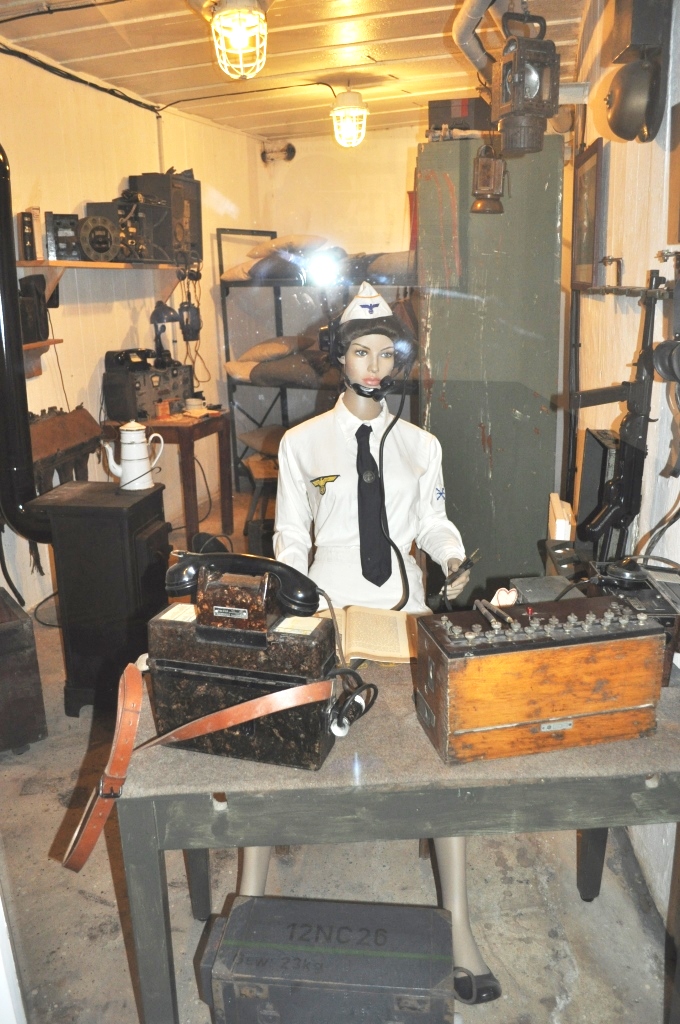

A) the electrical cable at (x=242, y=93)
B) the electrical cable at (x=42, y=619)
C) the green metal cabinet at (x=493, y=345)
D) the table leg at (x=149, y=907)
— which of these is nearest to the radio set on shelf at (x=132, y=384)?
the electrical cable at (x=42, y=619)

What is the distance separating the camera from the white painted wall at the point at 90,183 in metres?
4.15

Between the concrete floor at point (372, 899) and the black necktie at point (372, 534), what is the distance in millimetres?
877

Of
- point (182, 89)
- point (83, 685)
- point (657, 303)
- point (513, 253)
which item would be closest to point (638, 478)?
point (657, 303)

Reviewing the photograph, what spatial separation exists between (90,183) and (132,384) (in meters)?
1.18

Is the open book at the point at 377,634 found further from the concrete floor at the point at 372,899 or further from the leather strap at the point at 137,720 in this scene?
the concrete floor at the point at 372,899

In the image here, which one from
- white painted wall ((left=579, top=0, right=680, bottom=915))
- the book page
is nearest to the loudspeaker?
white painted wall ((left=579, top=0, right=680, bottom=915))

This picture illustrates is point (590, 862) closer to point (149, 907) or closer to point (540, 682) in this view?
point (540, 682)

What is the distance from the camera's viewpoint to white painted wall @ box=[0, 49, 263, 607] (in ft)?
13.6

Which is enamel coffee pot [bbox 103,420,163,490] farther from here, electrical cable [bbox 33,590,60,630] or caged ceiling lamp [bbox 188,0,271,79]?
caged ceiling lamp [bbox 188,0,271,79]

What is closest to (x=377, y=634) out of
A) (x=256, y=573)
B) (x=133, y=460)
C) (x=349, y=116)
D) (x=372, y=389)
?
(x=256, y=573)

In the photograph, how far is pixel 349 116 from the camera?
528 cm

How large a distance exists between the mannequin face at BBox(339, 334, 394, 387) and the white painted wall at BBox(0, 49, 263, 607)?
243 centimetres

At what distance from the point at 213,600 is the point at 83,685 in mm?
2110

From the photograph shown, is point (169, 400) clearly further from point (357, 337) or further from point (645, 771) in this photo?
point (645, 771)
